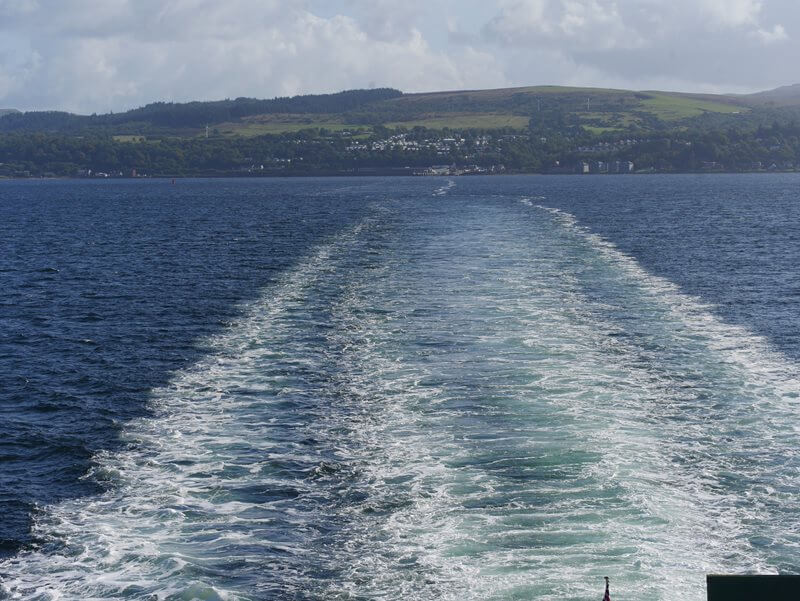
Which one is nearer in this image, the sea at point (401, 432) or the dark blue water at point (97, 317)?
the sea at point (401, 432)

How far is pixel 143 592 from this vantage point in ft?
66.8

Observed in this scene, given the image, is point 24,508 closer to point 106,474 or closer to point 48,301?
point 106,474

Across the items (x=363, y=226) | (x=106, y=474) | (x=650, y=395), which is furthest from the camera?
(x=363, y=226)

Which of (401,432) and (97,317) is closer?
(401,432)

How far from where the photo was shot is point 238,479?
26625 mm

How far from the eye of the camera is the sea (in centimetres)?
2139

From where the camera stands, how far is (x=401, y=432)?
30031 millimetres

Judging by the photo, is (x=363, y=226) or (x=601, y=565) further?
(x=363, y=226)

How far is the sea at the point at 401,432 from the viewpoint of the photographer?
2139 cm

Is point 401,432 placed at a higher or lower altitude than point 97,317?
lower

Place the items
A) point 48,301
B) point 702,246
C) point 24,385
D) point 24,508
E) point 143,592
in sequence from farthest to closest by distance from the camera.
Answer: point 702,246 < point 48,301 < point 24,385 < point 24,508 < point 143,592

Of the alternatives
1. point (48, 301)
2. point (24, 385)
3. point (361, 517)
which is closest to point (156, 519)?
point (361, 517)

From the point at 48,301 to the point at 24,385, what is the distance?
21326 millimetres

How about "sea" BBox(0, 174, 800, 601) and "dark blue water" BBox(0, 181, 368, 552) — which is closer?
"sea" BBox(0, 174, 800, 601)
